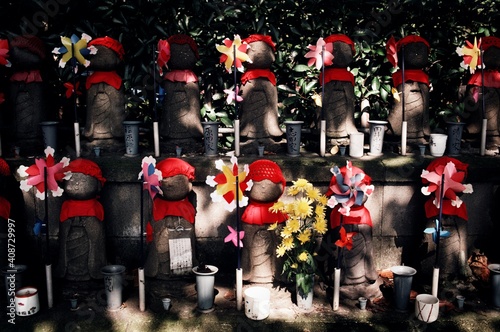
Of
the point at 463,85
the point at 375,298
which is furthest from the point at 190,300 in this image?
the point at 463,85

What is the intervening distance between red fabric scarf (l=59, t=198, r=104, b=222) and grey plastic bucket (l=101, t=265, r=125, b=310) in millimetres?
575

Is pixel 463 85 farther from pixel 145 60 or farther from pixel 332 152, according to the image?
pixel 145 60

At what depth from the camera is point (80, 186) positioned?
4.61 metres

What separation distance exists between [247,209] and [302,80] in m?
2.11

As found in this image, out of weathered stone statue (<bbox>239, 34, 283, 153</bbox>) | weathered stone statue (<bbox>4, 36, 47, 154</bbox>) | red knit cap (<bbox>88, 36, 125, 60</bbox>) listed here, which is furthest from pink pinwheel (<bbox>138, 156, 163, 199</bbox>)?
weathered stone statue (<bbox>4, 36, 47, 154</bbox>)

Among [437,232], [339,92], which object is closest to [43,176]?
[339,92]

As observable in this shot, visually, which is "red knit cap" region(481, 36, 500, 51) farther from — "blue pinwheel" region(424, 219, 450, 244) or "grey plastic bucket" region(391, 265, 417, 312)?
"grey plastic bucket" region(391, 265, 417, 312)

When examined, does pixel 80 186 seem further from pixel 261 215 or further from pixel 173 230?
pixel 261 215

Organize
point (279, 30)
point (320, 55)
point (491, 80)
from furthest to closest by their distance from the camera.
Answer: point (279, 30) → point (491, 80) → point (320, 55)

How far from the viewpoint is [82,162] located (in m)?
4.66

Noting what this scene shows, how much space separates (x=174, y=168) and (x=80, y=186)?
859mm

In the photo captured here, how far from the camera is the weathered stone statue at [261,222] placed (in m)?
4.52

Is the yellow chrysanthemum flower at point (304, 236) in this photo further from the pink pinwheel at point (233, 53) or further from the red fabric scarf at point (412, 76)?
the red fabric scarf at point (412, 76)

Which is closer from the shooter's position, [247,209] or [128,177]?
[247,209]
